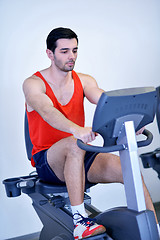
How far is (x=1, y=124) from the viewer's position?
3.47 m

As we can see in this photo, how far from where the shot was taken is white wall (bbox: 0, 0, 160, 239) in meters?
3.48

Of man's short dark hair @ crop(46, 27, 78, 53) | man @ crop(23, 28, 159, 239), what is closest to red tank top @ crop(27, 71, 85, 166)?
man @ crop(23, 28, 159, 239)

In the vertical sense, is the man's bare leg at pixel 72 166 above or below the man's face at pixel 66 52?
below

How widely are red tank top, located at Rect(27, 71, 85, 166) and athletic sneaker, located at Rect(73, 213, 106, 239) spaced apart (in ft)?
2.13

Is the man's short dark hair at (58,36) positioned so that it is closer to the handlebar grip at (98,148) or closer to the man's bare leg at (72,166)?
the man's bare leg at (72,166)

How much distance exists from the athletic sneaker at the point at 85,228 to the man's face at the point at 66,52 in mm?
1027

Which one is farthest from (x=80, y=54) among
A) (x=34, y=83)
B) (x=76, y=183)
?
(x=76, y=183)

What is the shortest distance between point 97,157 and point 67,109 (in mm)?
405

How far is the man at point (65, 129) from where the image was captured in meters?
2.13

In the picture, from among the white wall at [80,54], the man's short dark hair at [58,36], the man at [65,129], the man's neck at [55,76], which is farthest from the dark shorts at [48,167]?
the white wall at [80,54]

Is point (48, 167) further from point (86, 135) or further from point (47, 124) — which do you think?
point (86, 135)

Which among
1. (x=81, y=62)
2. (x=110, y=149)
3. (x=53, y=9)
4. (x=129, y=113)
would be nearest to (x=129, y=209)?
(x=110, y=149)

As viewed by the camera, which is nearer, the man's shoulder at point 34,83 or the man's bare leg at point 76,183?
the man's bare leg at point 76,183

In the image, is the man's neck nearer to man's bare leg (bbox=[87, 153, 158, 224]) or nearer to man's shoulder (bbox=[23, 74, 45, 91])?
man's shoulder (bbox=[23, 74, 45, 91])
